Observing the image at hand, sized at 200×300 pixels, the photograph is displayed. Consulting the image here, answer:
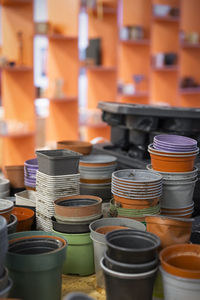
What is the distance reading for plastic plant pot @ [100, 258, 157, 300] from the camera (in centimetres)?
133

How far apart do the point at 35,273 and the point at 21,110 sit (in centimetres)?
395

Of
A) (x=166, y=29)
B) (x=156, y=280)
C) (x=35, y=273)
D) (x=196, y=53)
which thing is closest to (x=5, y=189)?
(x=35, y=273)

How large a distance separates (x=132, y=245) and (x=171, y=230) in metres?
0.15

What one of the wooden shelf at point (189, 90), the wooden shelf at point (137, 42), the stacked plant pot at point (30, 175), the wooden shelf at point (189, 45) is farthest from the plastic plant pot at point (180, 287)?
the wooden shelf at point (189, 45)

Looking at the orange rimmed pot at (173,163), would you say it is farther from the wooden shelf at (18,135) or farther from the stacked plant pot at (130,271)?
the wooden shelf at (18,135)

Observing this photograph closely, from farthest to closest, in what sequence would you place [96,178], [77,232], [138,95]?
[138,95], [96,178], [77,232]

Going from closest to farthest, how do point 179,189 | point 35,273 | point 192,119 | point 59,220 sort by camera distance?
1. point 35,273
2. point 59,220
3. point 179,189
4. point 192,119

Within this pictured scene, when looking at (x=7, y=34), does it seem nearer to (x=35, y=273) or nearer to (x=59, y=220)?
(x=59, y=220)

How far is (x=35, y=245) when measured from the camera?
1.54m

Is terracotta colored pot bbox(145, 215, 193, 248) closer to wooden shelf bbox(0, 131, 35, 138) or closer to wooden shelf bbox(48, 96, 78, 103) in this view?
wooden shelf bbox(0, 131, 35, 138)

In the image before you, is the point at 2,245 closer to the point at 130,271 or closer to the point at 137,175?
the point at 130,271

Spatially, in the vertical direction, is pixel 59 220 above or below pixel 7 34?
below

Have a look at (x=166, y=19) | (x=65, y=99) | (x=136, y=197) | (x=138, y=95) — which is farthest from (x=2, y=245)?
(x=166, y=19)

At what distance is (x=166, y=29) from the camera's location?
718 centimetres
